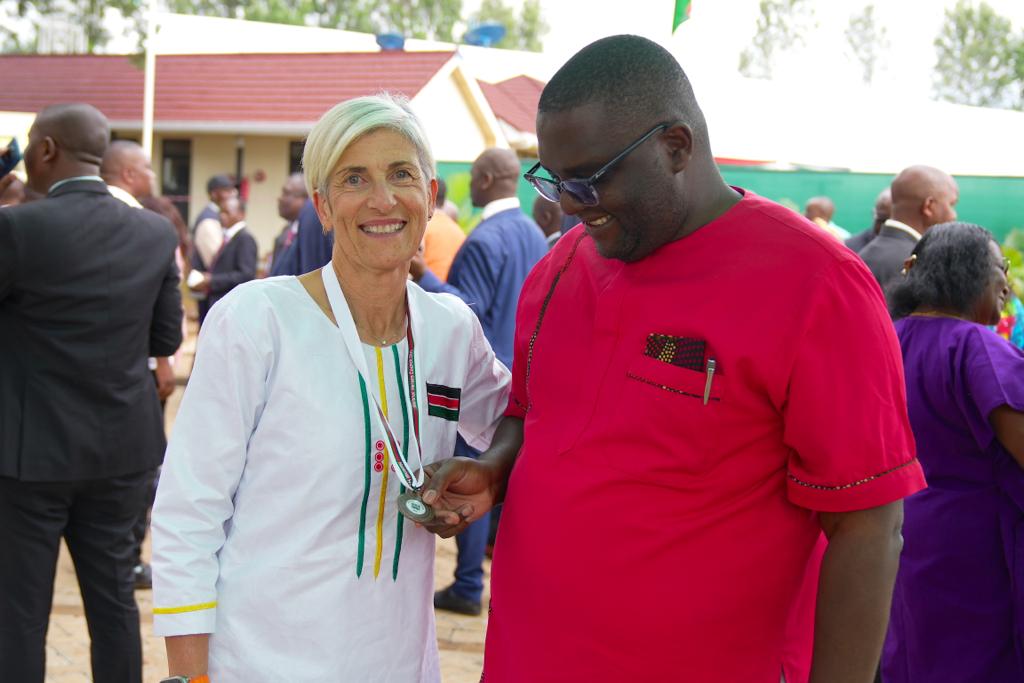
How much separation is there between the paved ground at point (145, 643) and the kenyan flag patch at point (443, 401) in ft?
9.38

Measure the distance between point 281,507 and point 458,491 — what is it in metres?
A: 0.41

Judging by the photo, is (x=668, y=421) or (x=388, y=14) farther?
(x=388, y=14)

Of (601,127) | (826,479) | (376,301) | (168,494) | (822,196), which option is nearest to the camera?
(826,479)

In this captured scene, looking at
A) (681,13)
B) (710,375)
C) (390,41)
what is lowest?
(710,375)

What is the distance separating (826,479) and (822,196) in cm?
1306

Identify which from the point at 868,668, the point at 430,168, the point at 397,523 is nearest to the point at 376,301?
the point at 430,168

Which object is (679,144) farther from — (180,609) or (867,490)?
(180,609)

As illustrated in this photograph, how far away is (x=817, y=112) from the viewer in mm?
27719

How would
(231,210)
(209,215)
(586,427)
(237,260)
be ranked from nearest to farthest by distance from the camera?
1. (586,427)
2. (237,260)
3. (231,210)
4. (209,215)

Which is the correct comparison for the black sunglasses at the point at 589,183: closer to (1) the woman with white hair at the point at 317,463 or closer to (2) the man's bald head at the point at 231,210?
(1) the woman with white hair at the point at 317,463

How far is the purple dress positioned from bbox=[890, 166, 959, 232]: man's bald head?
2916 mm

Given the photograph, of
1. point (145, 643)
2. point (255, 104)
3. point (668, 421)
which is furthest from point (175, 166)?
point (668, 421)

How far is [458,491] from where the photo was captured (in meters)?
2.44

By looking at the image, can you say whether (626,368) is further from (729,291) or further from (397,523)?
→ (397,523)
